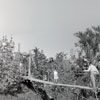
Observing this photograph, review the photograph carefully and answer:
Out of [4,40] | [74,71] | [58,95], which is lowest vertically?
[58,95]

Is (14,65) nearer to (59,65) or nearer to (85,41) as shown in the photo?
(59,65)

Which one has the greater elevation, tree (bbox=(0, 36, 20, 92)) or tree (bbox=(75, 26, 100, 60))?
tree (bbox=(75, 26, 100, 60))

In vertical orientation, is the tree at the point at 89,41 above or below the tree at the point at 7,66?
above

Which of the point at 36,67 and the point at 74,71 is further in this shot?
the point at 74,71

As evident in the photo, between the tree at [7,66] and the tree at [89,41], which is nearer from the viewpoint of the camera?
the tree at [7,66]

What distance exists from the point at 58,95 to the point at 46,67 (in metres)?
2.38

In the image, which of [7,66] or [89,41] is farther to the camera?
[89,41]

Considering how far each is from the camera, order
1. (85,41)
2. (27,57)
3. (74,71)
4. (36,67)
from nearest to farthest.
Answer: (27,57), (36,67), (74,71), (85,41)

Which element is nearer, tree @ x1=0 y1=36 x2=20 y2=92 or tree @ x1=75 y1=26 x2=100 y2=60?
tree @ x1=0 y1=36 x2=20 y2=92

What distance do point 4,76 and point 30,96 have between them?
201cm

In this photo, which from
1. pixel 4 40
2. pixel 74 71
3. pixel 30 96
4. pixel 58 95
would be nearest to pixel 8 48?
pixel 4 40

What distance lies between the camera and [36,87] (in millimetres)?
20031

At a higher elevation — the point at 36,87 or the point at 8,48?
the point at 8,48

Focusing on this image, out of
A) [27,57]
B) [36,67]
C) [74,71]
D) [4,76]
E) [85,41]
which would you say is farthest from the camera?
[85,41]
